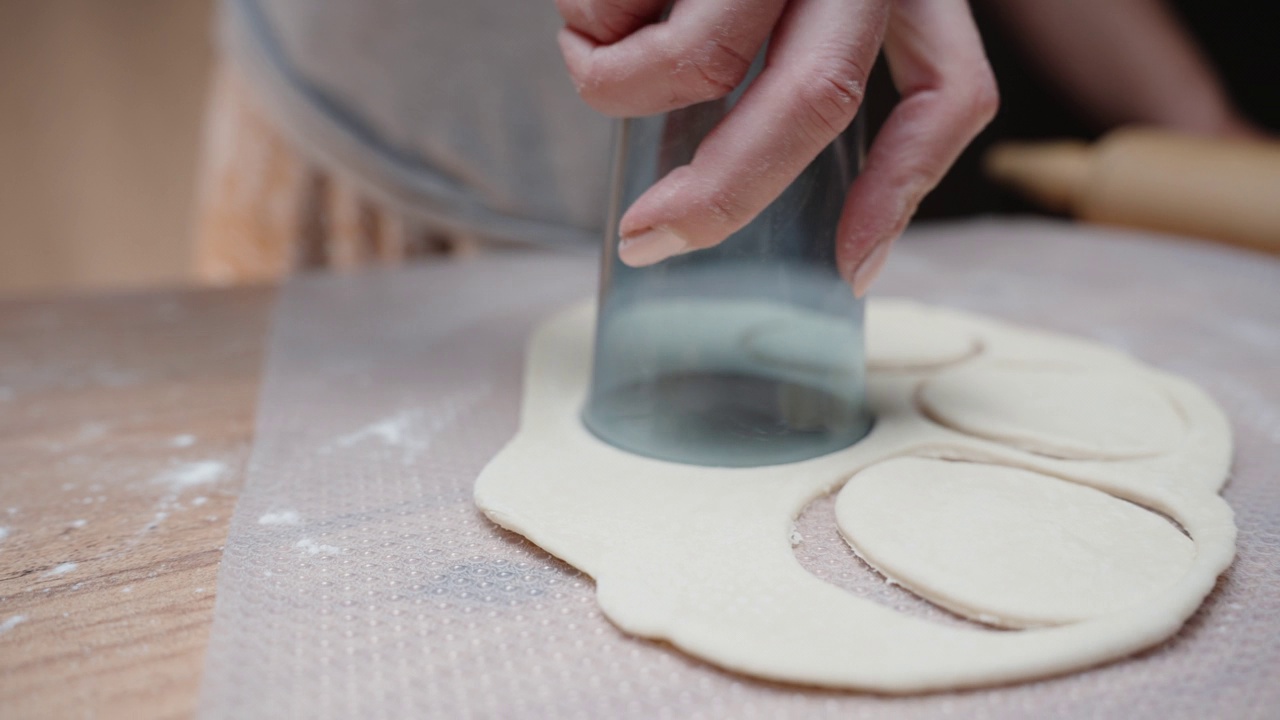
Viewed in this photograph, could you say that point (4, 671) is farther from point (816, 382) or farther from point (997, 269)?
point (997, 269)

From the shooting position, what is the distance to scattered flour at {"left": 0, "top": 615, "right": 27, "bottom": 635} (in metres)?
0.37

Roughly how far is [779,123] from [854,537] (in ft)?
0.63

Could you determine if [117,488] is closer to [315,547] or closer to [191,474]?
[191,474]

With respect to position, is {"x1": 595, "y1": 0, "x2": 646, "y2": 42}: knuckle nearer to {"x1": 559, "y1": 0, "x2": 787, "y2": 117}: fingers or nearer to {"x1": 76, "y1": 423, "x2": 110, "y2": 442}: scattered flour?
{"x1": 559, "y1": 0, "x2": 787, "y2": 117}: fingers

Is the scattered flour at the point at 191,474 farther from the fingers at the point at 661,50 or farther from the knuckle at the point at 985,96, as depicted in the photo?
the knuckle at the point at 985,96

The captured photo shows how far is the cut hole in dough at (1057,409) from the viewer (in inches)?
20.1

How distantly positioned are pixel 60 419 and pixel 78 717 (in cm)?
36

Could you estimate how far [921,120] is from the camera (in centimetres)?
47

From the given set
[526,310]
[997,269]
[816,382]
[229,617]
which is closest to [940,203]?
[997,269]

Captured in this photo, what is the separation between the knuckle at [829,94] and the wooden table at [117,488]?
341 millimetres

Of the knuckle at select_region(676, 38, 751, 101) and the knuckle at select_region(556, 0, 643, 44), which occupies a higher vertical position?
the knuckle at select_region(556, 0, 643, 44)

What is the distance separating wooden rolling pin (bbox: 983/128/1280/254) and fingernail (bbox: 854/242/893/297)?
693 mm

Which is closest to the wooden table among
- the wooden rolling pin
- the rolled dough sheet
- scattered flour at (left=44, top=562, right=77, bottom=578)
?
scattered flour at (left=44, top=562, right=77, bottom=578)

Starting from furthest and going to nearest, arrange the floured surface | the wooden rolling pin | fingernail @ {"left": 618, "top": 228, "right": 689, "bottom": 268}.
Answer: the wooden rolling pin, fingernail @ {"left": 618, "top": 228, "right": 689, "bottom": 268}, the floured surface
